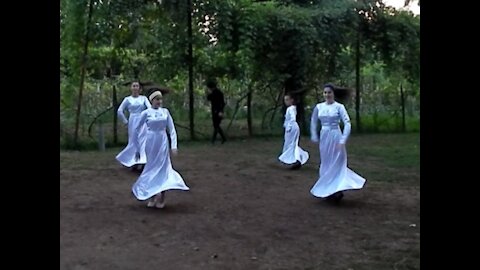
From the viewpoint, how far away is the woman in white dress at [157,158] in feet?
29.8

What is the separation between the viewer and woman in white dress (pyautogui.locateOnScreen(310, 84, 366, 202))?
9.48m

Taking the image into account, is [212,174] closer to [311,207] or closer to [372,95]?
[311,207]

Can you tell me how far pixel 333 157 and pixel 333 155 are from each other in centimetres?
3

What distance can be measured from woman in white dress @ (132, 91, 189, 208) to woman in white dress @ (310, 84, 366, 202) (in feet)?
7.05

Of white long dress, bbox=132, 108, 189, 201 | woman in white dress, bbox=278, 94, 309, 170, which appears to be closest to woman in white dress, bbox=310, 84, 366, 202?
white long dress, bbox=132, 108, 189, 201

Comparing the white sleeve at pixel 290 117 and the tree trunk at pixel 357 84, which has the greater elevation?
the tree trunk at pixel 357 84

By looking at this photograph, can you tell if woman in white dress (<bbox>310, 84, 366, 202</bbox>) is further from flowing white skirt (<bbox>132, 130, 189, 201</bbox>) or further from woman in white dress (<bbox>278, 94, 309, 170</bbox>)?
woman in white dress (<bbox>278, 94, 309, 170</bbox>)

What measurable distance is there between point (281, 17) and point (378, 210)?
511 inches

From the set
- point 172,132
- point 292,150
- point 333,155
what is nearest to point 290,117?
point 292,150

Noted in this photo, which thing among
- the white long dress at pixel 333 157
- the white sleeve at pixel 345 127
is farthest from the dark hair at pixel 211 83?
the white sleeve at pixel 345 127

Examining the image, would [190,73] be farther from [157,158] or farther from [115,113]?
[157,158]

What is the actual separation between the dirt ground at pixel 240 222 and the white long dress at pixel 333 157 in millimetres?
296

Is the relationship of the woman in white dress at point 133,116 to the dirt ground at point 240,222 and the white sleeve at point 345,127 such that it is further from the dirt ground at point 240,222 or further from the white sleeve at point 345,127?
the white sleeve at point 345,127

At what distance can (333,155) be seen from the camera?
9.63 m
